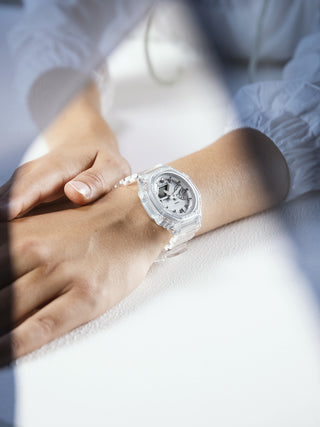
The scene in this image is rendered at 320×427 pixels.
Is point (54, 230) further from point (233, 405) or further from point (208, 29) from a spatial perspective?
point (208, 29)

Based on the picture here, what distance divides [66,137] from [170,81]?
0.38 meters

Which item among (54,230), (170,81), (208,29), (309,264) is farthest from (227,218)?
(208,29)

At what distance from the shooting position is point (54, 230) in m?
0.52

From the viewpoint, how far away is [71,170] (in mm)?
604

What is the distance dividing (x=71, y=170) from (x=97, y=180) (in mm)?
48

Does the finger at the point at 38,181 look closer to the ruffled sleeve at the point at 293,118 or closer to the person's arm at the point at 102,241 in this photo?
the person's arm at the point at 102,241

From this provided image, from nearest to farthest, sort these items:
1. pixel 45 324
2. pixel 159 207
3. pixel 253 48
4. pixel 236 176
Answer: pixel 45 324
pixel 159 207
pixel 236 176
pixel 253 48

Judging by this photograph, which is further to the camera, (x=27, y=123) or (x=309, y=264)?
(x=27, y=123)

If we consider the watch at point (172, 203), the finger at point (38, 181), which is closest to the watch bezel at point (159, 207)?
the watch at point (172, 203)

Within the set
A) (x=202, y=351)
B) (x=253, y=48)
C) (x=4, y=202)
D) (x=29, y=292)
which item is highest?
(x=253, y=48)

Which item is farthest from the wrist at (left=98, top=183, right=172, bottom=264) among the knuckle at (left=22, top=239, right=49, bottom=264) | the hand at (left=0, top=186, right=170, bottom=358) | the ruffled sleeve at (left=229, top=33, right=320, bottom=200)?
the ruffled sleeve at (left=229, top=33, right=320, bottom=200)

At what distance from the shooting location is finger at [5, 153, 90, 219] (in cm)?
54

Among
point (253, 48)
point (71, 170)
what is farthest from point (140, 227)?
point (253, 48)

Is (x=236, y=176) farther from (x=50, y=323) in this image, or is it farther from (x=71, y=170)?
(x=50, y=323)
